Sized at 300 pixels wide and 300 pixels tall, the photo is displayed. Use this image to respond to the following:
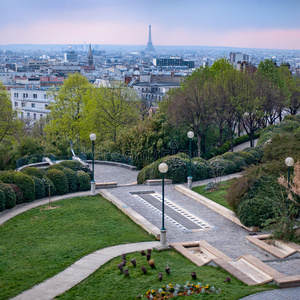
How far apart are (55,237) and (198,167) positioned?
479 inches

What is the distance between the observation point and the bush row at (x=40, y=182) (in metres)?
22.7

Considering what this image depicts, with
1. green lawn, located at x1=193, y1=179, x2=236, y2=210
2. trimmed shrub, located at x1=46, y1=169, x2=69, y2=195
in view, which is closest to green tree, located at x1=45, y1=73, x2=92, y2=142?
trimmed shrub, located at x1=46, y1=169, x2=69, y2=195

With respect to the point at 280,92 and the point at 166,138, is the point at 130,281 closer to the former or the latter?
the point at 166,138

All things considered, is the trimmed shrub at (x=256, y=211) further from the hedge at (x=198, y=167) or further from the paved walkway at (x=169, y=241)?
the hedge at (x=198, y=167)

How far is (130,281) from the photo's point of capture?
13719 millimetres

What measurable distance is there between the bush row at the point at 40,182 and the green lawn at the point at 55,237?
136 cm

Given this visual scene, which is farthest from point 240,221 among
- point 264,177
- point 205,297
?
point 205,297

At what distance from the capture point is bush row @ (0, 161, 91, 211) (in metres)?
22.7

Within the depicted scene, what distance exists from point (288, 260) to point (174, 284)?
4784 millimetres

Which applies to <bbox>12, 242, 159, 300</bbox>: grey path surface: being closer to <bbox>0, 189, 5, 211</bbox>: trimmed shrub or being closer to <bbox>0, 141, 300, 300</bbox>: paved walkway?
<bbox>0, 141, 300, 300</bbox>: paved walkway

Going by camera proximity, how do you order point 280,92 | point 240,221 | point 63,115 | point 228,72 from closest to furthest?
1. point 240,221
2. point 228,72
3. point 280,92
4. point 63,115

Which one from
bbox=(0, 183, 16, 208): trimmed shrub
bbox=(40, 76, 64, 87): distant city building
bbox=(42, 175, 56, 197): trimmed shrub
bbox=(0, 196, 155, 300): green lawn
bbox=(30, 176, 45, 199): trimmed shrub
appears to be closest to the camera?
bbox=(0, 196, 155, 300): green lawn

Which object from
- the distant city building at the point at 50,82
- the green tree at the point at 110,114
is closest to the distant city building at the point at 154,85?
the distant city building at the point at 50,82

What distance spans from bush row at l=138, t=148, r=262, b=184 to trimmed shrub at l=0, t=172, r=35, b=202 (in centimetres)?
779
